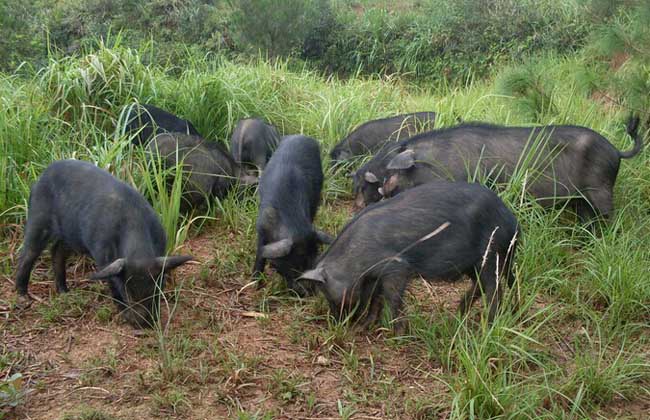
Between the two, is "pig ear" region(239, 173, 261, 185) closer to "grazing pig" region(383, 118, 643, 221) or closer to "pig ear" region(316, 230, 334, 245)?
"grazing pig" region(383, 118, 643, 221)

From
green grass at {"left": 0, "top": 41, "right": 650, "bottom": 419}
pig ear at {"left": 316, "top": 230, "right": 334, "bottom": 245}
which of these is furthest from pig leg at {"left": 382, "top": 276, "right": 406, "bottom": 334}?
pig ear at {"left": 316, "top": 230, "right": 334, "bottom": 245}

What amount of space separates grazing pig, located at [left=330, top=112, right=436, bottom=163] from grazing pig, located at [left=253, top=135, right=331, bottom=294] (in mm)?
1312

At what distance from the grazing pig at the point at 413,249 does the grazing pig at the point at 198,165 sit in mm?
2000

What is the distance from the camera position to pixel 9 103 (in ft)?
22.4

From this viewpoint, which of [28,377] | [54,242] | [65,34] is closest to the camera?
[28,377]

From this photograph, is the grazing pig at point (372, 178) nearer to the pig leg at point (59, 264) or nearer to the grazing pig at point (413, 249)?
the grazing pig at point (413, 249)

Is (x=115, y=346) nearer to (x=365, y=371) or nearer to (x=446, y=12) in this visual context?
(x=365, y=371)

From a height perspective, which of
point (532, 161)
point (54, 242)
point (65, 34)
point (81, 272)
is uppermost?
point (532, 161)

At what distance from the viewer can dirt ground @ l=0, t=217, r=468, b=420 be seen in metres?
4.03

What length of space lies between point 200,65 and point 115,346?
617 cm

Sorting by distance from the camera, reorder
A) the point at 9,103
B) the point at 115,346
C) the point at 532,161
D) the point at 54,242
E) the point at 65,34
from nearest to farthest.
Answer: the point at 115,346, the point at 54,242, the point at 532,161, the point at 9,103, the point at 65,34

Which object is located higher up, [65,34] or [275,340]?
[275,340]

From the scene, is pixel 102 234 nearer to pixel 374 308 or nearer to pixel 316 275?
pixel 316 275

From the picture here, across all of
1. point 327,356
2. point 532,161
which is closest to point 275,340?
point 327,356
